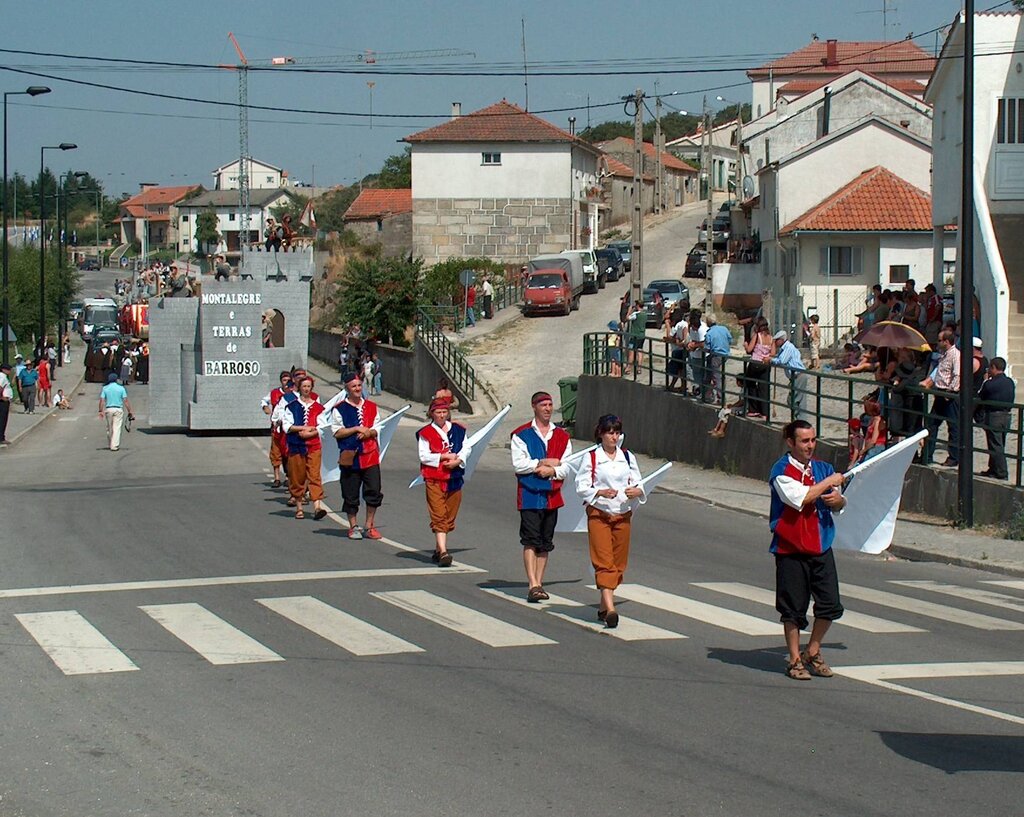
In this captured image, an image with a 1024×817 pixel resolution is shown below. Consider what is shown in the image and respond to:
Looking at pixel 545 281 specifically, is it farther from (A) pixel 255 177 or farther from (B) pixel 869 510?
(A) pixel 255 177

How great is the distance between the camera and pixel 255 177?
645 feet

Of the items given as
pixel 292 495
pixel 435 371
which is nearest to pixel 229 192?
pixel 435 371

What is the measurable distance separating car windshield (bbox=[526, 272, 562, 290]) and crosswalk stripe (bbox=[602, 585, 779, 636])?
131ft

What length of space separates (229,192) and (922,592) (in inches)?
6490

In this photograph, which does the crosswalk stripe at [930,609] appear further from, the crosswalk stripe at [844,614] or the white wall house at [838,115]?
the white wall house at [838,115]

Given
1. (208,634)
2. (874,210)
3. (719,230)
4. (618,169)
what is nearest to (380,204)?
(618,169)

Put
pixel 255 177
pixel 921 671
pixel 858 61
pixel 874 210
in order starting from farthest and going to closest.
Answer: pixel 255 177 < pixel 858 61 < pixel 874 210 < pixel 921 671

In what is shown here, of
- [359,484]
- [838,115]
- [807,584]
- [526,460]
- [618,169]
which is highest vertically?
[618,169]

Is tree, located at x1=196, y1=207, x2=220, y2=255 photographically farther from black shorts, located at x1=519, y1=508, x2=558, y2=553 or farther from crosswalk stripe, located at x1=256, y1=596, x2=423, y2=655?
black shorts, located at x1=519, y1=508, x2=558, y2=553

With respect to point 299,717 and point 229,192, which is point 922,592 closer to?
point 299,717

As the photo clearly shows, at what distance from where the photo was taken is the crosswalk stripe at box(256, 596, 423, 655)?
9852 mm

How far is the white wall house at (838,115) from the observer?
57875 millimetres

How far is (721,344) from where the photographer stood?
25.6 m

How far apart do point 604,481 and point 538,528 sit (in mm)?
1398
